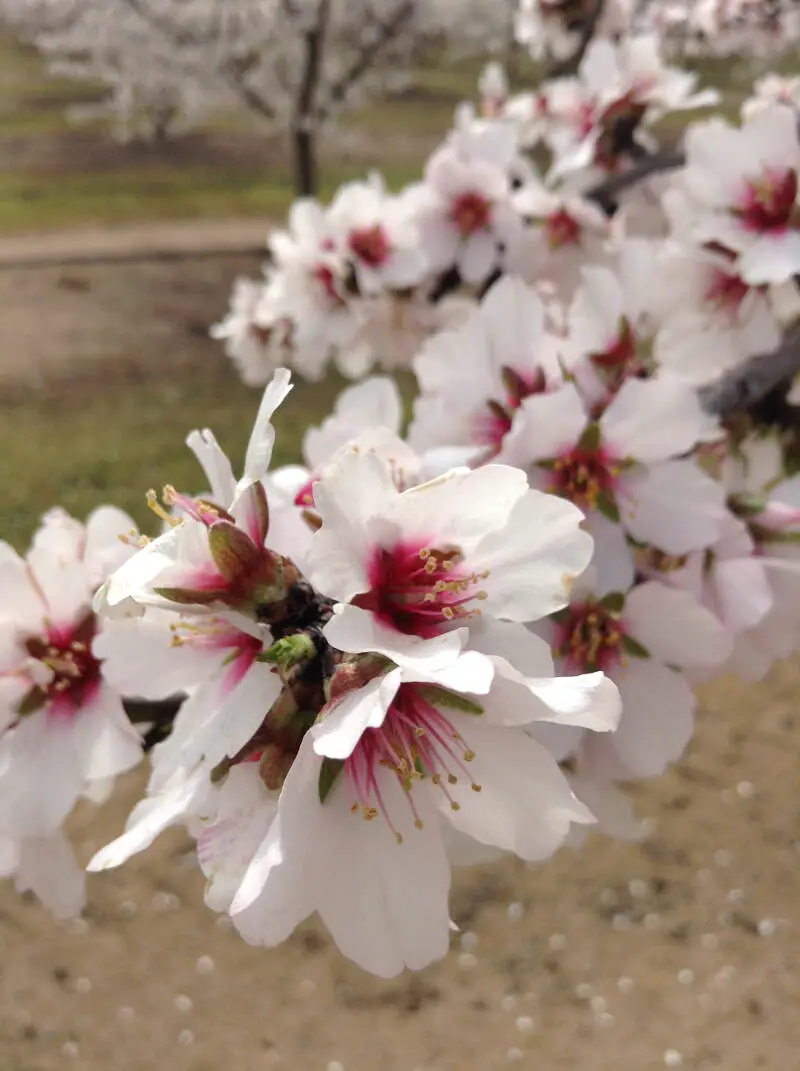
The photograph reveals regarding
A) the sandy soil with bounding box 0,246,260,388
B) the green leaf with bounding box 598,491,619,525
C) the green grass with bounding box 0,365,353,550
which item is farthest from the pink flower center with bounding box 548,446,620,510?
the sandy soil with bounding box 0,246,260,388

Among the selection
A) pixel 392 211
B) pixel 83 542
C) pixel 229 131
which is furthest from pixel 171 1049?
pixel 229 131

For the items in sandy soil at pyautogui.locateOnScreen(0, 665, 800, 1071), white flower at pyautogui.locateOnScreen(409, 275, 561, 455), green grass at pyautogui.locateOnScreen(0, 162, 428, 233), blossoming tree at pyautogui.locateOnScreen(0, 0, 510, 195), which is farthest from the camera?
green grass at pyautogui.locateOnScreen(0, 162, 428, 233)

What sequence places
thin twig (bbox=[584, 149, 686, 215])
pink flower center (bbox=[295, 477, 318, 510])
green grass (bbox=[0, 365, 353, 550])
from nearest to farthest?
pink flower center (bbox=[295, 477, 318, 510]) → thin twig (bbox=[584, 149, 686, 215]) → green grass (bbox=[0, 365, 353, 550])

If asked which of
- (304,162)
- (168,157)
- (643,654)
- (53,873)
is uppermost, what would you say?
(643,654)

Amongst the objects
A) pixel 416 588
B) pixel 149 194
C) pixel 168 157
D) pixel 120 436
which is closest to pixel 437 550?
pixel 416 588

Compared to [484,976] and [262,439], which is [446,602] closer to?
[262,439]

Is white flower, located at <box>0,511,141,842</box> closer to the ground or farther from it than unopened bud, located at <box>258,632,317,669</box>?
closer to the ground

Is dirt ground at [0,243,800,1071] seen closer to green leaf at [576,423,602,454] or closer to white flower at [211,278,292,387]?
white flower at [211,278,292,387]

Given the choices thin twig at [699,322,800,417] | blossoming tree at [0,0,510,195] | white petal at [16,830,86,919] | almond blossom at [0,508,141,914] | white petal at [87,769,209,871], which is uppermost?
thin twig at [699,322,800,417]
